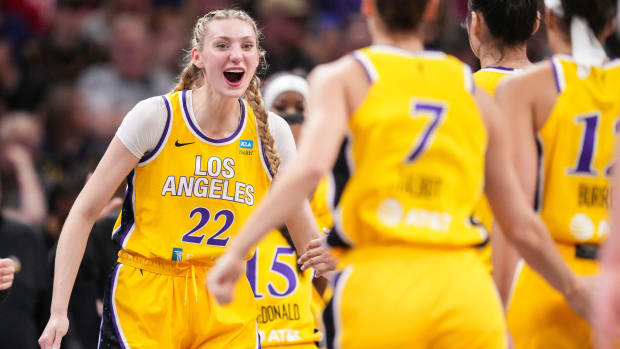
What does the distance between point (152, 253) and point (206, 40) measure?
1.16 metres

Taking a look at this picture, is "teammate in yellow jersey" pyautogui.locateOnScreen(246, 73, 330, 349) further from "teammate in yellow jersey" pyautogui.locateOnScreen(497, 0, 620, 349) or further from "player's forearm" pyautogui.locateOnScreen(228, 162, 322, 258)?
"player's forearm" pyautogui.locateOnScreen(228, 162, 322, 258)

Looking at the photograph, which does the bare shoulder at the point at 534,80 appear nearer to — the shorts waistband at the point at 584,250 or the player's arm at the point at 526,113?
the player's arm at the point at 526,113

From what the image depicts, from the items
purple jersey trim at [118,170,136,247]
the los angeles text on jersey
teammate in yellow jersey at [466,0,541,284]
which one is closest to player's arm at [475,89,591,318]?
teammate in yellow jersey at [466,0,541,284]

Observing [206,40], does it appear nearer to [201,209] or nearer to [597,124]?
[201,209]

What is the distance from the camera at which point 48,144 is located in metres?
Result: 11.1

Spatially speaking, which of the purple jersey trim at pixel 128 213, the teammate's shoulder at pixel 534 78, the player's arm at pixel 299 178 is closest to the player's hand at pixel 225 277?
the player's arm at pixel 299 178

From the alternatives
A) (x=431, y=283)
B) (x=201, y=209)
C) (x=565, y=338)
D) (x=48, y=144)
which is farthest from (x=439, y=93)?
(x=48, y=144)

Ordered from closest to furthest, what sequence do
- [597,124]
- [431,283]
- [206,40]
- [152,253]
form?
[431,283], [597,124], [152,253], [206,40]

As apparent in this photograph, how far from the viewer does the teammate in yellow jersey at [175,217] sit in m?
5.19

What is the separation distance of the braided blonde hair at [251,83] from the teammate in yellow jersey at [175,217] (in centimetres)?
1

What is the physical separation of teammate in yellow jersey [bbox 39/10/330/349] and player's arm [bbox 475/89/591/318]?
149cm

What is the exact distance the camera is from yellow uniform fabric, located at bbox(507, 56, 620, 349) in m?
4.46

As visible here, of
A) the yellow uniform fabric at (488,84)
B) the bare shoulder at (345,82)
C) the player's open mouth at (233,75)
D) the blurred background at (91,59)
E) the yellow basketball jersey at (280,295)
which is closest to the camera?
the bare shoulder at (345,82)

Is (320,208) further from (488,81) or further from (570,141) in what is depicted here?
(570,141)
